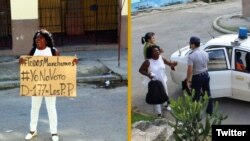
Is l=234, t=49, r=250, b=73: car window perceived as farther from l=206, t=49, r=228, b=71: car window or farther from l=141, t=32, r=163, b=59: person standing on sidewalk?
l=141, t=32, r=163, b=59: person standing on sidewalk

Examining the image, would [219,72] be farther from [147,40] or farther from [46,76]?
[46,76]

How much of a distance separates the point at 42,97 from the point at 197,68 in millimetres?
1842

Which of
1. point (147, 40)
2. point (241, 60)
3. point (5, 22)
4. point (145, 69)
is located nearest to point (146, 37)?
point (147, 40)

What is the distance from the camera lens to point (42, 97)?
592cm

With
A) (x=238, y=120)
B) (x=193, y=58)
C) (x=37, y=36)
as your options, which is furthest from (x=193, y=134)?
(x=37, y=36)

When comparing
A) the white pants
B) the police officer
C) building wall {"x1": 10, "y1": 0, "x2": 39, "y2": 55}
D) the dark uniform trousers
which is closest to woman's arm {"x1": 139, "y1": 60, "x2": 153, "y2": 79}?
the dark uniform trousers

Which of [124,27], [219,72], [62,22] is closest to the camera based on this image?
[219,72]

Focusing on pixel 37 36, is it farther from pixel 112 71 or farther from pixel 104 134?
pixel 112 71

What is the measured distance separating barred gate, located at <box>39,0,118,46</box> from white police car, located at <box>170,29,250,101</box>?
5.36 metres

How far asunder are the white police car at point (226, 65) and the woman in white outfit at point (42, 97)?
5.06ft

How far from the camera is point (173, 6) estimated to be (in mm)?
5535

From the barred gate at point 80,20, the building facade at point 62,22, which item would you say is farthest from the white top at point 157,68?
the barred gate at point 80,20

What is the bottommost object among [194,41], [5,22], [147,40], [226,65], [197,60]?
[226,65]

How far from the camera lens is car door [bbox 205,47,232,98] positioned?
258 inches
